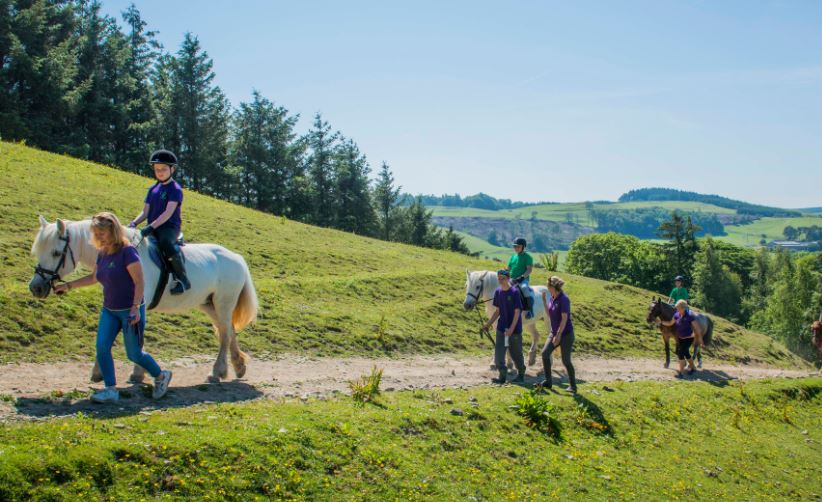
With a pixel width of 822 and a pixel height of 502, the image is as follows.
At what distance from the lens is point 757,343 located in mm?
31953

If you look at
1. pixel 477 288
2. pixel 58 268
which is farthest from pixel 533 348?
pixel 58 268

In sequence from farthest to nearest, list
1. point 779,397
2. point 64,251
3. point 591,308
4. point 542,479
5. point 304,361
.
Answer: point 591,308
point 779,397
point 304,361
point 542,479
point 64,251

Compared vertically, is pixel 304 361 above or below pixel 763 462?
above

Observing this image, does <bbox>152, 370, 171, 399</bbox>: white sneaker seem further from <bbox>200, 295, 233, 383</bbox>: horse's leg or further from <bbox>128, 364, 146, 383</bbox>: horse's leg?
<bbox>200, 295, 233, 383</bbox>: horse's leg

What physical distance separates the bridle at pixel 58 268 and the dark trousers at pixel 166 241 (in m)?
1.39

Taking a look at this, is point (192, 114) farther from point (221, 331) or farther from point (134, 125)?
point (221, 331)

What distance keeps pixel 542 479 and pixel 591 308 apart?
20403 mm

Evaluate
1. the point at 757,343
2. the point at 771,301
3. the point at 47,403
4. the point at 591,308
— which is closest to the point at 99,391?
the point at 47,403

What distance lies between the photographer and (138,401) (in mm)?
9805

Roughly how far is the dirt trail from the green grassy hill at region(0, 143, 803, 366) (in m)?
0.85

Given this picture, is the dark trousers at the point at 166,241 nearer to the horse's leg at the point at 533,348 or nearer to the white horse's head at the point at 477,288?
the white horse's head at the point at 477,288

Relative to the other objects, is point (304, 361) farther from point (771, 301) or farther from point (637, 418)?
point (771, 301)

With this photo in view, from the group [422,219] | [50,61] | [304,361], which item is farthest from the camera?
[422,219]

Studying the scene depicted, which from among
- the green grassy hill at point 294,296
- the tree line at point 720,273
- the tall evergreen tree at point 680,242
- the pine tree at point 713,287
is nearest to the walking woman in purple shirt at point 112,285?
the green grassy hill at point 294,296
